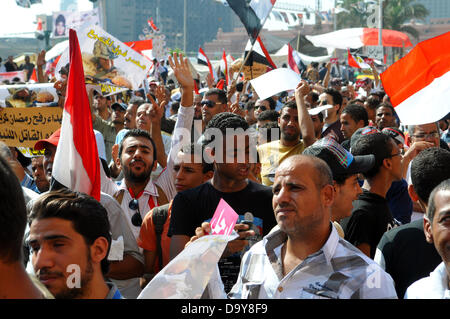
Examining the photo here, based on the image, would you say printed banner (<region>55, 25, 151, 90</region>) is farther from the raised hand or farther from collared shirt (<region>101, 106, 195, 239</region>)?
collared shirt (<region>101, 106, 195, 239</region>)

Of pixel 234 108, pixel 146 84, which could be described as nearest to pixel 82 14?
Result: pixel 146 84

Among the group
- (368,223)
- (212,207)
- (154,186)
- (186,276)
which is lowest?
(154,186)

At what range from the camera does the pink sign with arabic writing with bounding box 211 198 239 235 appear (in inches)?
95.5

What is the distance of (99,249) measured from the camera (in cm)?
257

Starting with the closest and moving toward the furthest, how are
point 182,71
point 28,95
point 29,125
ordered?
point 29,125 → point 182,71 → point 28,95

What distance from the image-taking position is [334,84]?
669 inches

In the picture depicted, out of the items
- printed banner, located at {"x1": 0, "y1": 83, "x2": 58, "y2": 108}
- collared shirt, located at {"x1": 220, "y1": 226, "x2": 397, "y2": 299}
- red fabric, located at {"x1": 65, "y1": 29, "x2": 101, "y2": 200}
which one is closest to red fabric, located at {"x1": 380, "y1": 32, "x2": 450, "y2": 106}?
red fabric, located at {"x1": 65, "y1": 29, "x2": 101, "y2": 200}

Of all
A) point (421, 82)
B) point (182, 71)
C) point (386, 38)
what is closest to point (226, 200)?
point (421, 82)

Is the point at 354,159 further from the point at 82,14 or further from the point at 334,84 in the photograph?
the point at 82,14

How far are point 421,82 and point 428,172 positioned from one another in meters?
1.95

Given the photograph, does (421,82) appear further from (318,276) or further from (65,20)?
(65,20)

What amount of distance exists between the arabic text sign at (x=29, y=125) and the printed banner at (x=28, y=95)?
2.22 ft

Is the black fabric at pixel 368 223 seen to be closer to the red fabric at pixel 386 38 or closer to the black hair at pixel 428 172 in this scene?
the black hair at pixel 428 172

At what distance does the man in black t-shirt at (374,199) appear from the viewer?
329 centimetres
